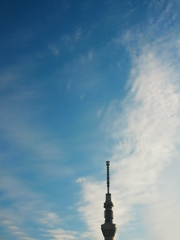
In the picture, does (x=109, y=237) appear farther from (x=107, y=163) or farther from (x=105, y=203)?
(x=107, y=163)

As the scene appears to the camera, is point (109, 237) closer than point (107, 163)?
Yes

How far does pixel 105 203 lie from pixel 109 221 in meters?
5.28

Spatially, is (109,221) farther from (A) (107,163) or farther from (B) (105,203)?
(A) (107,163)

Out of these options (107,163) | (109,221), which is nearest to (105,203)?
(109,221)

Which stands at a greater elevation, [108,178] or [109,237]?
[108,178]

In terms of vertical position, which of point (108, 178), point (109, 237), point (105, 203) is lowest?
point (109, 237)

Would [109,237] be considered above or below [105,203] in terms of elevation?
below

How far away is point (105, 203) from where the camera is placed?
→ 83.4 metres

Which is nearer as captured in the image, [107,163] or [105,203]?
[105,203]

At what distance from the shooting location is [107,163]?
90.1 meters

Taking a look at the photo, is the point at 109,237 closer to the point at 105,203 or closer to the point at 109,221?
the point at 109,221

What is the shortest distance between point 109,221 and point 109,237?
4400 millimetres

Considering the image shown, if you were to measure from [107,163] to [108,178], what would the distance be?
16.0ft

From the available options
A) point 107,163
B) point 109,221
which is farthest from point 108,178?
point 109,221
